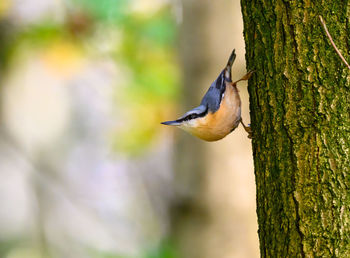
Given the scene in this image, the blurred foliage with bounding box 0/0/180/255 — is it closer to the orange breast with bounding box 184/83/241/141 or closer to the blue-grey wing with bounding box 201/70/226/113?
the blue-grey wing with bounding box 201/70/226/113

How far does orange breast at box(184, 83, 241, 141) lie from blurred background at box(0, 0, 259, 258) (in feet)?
2.49

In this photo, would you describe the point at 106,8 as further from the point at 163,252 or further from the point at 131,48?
the point at 163,252

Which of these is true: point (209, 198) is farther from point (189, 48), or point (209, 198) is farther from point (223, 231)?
point (189, 48)

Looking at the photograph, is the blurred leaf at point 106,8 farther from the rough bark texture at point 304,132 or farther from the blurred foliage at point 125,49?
the rough bark texture at point 304,132

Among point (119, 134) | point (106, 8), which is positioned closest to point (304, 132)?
point (106, 8)

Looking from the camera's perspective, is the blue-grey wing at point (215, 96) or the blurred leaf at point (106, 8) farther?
the blurred leaf at point (106, 8)

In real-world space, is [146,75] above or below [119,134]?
above

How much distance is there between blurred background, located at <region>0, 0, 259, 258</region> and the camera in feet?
15.6

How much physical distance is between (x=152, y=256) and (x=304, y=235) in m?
4.99

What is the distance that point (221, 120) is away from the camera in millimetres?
3736

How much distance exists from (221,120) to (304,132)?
1.69 metres

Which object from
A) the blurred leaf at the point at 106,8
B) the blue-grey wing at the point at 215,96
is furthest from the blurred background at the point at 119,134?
the blue-grey wing at the point at 215,96

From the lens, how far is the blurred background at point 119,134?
475cm

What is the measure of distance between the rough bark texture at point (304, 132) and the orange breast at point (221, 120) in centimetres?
152
